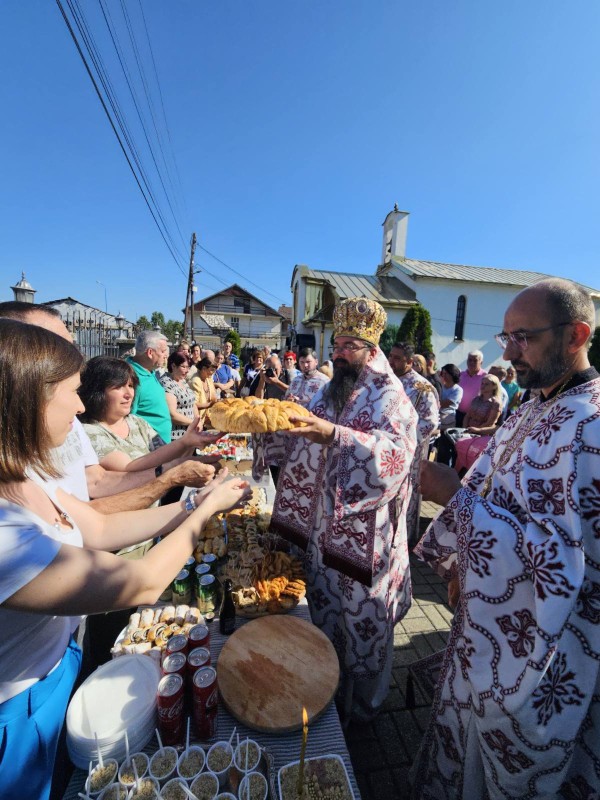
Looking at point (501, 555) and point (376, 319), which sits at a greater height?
point (376, 319)

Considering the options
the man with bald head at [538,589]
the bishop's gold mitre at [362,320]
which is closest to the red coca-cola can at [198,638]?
the man with bald head at [538,589]

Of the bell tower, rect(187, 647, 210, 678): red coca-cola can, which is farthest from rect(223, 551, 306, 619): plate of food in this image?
the bell tower

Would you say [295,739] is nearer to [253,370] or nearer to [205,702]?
[205,702]

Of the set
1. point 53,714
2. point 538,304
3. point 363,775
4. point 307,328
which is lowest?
point 363,775

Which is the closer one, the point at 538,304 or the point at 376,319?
the point at 538,304

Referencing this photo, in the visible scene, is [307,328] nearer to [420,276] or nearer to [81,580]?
[420,276]

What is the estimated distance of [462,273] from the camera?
26922 millimetres

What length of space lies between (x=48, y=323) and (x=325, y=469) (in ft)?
6.64

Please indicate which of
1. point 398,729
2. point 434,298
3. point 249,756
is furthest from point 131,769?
point 434,298

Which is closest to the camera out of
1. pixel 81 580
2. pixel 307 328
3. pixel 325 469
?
pixel 81 580

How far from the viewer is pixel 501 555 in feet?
4.46

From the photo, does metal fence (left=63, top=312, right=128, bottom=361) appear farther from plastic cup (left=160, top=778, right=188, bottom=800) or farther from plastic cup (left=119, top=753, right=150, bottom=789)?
plastic cup (left=160, top=778, right=188, bottom=800)

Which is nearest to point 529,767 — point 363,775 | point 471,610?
point 471,610

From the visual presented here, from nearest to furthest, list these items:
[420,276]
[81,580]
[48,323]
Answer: [81,580]
[48,323]
[420,276]
